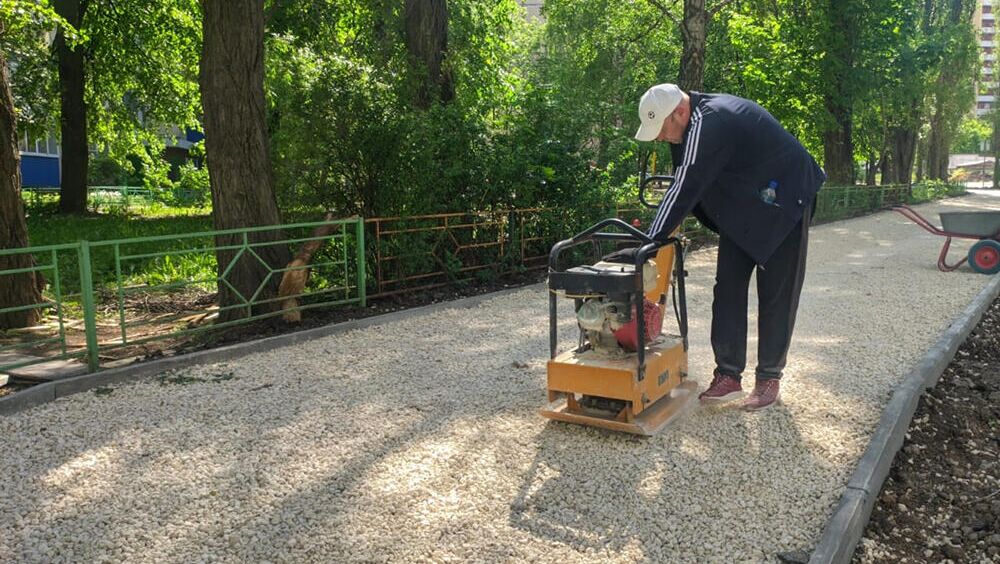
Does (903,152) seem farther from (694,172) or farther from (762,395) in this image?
(694,172)

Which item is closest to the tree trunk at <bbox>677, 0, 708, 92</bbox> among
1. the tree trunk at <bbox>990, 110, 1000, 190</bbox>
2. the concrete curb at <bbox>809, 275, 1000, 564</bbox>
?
the concrete curb at <bbox>809, 275, 1000, 564</bbox>

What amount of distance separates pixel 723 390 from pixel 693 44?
10.2m

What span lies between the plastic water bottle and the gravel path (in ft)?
4.30

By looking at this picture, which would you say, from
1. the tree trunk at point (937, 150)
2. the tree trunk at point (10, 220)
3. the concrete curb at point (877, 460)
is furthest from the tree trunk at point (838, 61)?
the tree trunk at point (937, 150)

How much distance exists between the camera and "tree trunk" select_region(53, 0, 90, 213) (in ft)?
63.1

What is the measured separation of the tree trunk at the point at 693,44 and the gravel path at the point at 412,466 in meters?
8.28

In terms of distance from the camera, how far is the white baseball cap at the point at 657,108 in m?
4.14

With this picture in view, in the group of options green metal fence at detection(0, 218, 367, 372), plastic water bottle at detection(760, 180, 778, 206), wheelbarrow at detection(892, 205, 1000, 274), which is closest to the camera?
plastic water bottle at detection(760, 180, 778, 206)

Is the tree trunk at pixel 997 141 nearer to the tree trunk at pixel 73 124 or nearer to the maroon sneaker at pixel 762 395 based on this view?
the tree trunk at pixel 73 124

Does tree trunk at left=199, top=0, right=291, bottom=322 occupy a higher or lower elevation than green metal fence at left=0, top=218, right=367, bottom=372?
higher

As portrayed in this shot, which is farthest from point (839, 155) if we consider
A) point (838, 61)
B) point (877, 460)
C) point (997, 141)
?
point (997, 141)

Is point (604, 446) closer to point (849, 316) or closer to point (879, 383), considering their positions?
point (879, 383)

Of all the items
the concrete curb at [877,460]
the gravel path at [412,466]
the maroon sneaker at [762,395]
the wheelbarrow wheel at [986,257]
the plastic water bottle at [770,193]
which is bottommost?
the gravel path at [412,466]

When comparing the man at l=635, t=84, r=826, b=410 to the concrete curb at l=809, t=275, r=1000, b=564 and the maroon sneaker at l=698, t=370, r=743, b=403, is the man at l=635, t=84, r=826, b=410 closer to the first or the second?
the maroon sneaker at l=698, t=370, r=743, b=403
